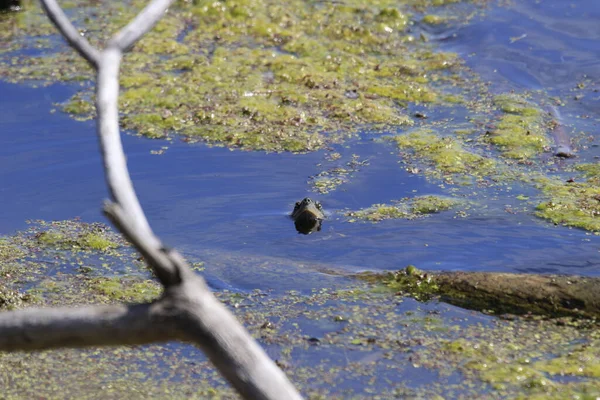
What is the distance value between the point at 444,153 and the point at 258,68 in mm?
2247

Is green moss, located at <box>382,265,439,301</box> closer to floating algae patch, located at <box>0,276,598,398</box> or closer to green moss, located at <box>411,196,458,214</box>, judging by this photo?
floating algae patch, located at <box>0,276,598,398</box>

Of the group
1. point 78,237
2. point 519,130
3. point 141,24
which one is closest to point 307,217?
point 78,237

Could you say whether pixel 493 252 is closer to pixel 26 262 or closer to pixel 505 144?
pixel 505 144

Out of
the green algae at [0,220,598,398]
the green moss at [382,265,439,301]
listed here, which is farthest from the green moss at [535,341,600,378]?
the green moss at [382,265,439,301]

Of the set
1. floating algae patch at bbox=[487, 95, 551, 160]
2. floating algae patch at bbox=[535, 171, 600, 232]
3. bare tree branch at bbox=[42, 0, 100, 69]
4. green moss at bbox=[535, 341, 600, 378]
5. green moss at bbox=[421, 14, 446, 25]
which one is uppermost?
bare tree branch at bbox=[42, 0, 100, 69]

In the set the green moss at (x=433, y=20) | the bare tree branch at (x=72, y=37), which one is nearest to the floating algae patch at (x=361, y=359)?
the bare tree branch at (x=72, y=37)

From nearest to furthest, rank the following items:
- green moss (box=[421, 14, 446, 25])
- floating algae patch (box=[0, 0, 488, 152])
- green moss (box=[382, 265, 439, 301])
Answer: green moss (box=[382, 265, 439, 301])
floating algae patch (box=[0, 0, 488, 152])
green moss (box=[421, 14, 446, 25])

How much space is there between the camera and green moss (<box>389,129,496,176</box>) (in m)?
6.38

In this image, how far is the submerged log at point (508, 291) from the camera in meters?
4.51

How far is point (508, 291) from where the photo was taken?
15.1 feet

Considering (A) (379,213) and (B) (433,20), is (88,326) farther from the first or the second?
(B) (433,20)

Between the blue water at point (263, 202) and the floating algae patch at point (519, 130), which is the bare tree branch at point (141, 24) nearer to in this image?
the blue water at point (263, 202)

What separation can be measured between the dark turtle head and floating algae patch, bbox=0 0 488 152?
1.20 meters

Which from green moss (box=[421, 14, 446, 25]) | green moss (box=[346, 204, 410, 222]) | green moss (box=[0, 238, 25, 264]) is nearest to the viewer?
green moss (box=[0, 238, 25, 264])
